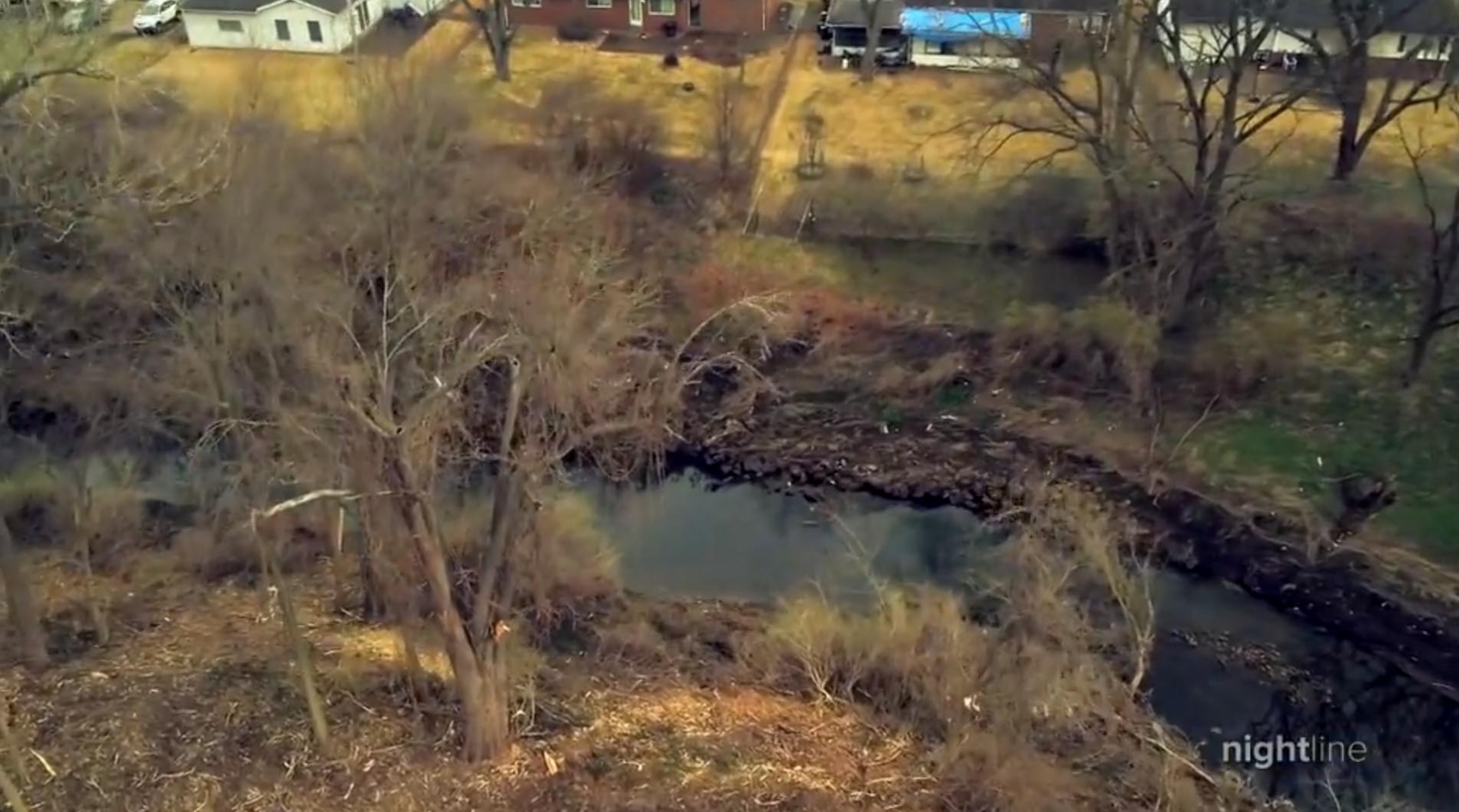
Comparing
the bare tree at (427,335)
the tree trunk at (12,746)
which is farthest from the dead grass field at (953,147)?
the tree trunk at (12,746)

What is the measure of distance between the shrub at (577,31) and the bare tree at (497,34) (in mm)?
1889

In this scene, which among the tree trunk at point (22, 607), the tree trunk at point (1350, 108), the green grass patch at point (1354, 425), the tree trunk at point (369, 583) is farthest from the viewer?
the tree trunk at point (1350, 108)

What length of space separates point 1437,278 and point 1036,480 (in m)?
7.52

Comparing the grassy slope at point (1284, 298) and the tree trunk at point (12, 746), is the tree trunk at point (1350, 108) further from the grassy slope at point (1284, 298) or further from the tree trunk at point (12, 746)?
the tree trunk at point (12, 746)

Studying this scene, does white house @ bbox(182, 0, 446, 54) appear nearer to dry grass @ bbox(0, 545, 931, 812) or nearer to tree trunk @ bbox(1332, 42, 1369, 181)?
dry grass @ bbox(0, 545, 931, 812)

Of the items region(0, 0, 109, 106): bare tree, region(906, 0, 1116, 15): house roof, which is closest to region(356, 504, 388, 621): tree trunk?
region(0, 0, 109, 106): bare tree

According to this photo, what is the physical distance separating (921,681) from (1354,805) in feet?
18.9

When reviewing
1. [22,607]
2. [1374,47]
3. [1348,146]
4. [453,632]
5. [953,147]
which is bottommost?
[22,607]

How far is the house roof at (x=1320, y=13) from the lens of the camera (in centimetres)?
2775

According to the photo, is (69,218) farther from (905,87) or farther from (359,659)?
(905,87)

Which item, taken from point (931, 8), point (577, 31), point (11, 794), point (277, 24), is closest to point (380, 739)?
point (11, 794)

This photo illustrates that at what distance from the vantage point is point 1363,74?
3005 centimetres
